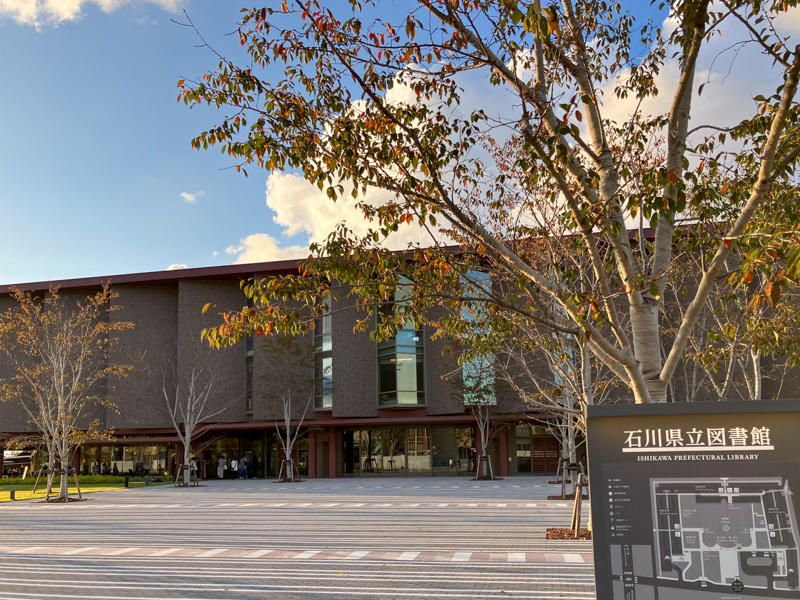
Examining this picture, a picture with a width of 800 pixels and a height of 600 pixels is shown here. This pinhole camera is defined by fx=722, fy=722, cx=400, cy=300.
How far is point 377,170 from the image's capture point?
25.8ft

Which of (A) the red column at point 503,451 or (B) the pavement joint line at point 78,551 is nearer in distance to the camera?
(B) the pavement joint line at point 78,551

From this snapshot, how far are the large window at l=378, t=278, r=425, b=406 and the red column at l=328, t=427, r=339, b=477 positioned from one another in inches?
150

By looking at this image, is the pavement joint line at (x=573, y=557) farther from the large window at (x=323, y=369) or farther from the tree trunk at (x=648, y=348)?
the large window at (x=323, y=369)

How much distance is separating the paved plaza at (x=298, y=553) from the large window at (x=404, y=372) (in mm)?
20950

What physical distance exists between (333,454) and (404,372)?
6.98 m

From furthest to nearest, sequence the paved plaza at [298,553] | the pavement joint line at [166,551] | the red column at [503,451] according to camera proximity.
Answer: the red column at [503,451] → the pavement joint line at [166,551] → the paved plaza at [298,553]

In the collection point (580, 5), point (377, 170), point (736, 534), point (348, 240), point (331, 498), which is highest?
point (580, 5)

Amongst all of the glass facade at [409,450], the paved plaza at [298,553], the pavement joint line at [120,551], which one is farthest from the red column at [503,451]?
the pavement joint line at [120,551]

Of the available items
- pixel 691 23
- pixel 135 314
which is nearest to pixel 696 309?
pixel 691 23

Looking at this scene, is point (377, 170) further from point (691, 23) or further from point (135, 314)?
point (135, 314)

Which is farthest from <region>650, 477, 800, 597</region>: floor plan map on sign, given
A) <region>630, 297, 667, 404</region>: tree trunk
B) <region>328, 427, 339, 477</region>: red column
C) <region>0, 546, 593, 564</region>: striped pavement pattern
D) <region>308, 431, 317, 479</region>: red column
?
<region>308, 431, 317, 479</region>: red column

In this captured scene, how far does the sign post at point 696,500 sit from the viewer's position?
3.72 metres

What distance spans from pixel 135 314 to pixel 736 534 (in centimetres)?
5090

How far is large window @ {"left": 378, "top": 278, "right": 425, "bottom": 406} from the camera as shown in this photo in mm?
43438
